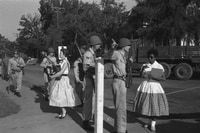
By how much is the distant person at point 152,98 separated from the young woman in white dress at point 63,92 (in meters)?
1.62

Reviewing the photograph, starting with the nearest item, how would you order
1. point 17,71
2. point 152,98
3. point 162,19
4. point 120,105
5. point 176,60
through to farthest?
point 120,105
point 152,98
point 17,71
point 176,60
point 162,19

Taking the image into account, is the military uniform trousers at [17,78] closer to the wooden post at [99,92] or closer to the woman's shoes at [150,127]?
the woman's shoes at [150,127]

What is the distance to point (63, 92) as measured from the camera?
245 inches

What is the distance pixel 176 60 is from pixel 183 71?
0.94 metres

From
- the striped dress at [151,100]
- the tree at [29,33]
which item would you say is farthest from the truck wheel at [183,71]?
the tree at [29,33]

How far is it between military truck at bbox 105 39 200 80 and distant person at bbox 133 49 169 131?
1093 cm

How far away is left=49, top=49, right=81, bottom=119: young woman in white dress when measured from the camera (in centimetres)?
619

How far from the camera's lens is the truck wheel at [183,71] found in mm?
15664

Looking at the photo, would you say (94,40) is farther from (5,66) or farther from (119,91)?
(5,66)

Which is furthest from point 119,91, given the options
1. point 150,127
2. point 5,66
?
point 5,66

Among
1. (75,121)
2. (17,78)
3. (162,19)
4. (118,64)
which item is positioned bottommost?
(75,121)

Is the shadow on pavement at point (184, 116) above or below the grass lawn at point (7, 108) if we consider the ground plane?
above

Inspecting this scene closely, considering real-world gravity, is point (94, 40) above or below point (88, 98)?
above

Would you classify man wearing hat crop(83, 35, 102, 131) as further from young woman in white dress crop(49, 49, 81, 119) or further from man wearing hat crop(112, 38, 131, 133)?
young woman in white dress crop(49, 49, 81, 119)
